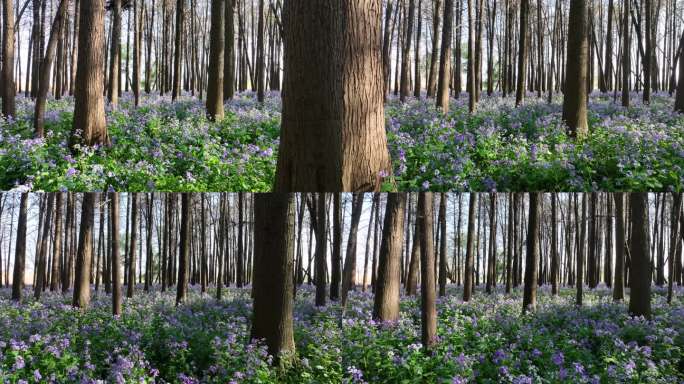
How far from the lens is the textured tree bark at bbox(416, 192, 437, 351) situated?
7.47 m

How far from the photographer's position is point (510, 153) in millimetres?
9773

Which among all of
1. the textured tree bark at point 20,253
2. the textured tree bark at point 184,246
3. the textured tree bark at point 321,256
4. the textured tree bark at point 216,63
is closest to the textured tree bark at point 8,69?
the textured tree bark at point 216,63

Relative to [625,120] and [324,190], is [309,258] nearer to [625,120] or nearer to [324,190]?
[324,190]

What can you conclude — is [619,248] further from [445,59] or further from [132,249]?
[445,59]

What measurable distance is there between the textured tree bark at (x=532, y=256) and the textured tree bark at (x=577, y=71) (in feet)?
12.9

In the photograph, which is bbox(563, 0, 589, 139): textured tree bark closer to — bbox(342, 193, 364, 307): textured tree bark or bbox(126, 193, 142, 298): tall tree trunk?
bbox(342, 193, 364, 307): textured tree bark

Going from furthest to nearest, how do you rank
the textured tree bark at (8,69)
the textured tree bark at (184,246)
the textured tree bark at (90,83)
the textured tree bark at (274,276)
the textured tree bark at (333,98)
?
1. the textured tree bark at (8,69)
2. the textured tree bark at (90,83)
3. the textured tree bark at (184,246)
4. the textured tree bark at (274,276)
5. the textured tree bark at (333,98)

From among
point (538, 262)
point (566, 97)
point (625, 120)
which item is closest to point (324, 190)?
point (538, 262)

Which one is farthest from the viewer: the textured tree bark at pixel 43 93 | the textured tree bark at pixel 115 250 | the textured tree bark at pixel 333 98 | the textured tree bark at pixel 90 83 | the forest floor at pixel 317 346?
the textured tree bark at pixel 43 93

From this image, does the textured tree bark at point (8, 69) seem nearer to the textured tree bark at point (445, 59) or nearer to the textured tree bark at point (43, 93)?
the textured tree bark at point (43, 93)

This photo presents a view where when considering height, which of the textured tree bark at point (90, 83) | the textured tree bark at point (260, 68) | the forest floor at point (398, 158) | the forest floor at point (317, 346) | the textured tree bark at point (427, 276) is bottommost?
the forest floor at point (317, 346)

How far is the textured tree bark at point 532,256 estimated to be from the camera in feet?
25.9

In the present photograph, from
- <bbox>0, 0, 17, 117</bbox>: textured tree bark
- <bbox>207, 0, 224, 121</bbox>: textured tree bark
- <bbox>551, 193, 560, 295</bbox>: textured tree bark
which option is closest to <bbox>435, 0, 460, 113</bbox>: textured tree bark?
<bbox>207, 0, 224, 121</bbox>: textured tree bark

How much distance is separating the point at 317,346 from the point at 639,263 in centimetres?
516
